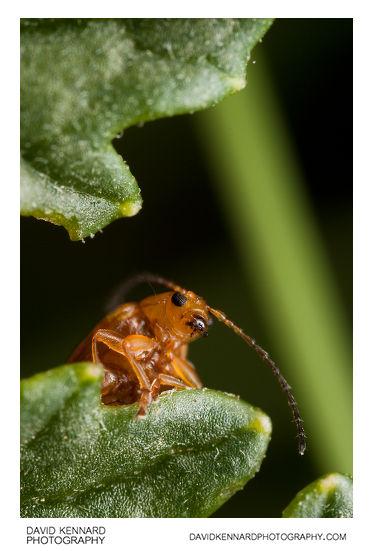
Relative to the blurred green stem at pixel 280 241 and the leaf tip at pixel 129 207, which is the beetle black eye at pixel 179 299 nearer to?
the leaf tip at pixel 129 207

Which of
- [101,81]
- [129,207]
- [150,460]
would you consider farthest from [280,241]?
[101,81]

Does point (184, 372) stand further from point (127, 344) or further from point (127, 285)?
point (127, 285)

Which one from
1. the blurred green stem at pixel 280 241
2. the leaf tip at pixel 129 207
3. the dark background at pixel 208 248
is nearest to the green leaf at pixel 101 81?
the leaf tip at pixel 129 207

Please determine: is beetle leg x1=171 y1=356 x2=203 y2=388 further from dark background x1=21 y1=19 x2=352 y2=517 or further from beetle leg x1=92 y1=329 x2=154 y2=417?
dark background x1=21 y1=19 x2=352 y2=517

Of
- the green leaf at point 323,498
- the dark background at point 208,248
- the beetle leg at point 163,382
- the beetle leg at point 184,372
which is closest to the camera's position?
the green leaf at point 323,498

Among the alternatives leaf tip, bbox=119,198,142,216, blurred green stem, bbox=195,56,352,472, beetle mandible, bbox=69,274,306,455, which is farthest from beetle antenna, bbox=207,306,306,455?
leaf tip, bbox=119,198,142,216

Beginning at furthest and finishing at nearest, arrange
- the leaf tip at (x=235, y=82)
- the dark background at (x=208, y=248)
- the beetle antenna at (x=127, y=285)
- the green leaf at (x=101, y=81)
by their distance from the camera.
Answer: the dark background at (x=208, y=248) < the beetle antenna at (x=127, y=285) < the leaf tip at (x=235, y=82) < the green leaf at (x=101, y=81)

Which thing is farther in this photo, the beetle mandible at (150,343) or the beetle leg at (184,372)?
the beetle leg at (184,372)
